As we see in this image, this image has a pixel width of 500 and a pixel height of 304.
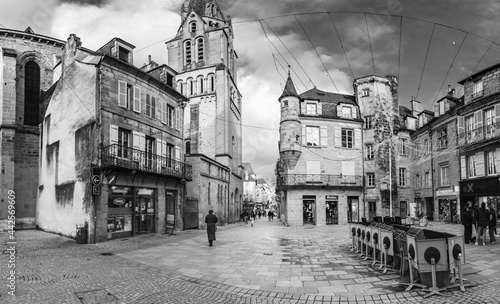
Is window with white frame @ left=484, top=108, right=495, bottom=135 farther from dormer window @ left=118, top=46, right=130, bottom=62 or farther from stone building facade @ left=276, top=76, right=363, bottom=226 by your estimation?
dormer window @ left=118, top=46, right=130, bottom=62

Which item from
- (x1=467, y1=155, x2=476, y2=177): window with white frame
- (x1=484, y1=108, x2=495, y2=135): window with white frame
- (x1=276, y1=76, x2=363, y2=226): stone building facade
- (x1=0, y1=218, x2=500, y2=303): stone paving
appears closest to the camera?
(x1=0, y1=218, x2=500, y2=303): stone paving

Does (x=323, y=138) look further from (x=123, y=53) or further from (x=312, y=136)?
(x=123, y=53)

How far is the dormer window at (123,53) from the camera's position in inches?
829

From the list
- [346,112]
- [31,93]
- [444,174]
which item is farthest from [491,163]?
[31,93]

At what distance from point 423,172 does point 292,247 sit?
985 inches

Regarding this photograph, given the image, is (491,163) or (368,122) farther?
(368,122)

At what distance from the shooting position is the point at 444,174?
30438 millimetres

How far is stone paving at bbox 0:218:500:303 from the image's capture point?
735 centimetres

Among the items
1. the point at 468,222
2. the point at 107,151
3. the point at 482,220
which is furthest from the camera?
the point at 107,151

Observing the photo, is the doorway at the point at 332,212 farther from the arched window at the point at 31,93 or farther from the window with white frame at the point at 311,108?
the arched window at the point at 31,93

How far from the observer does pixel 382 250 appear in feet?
33.4

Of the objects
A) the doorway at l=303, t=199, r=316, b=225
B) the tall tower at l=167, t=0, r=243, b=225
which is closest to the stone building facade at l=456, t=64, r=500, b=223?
the doorway at l=303, t=199, r=316, b=225

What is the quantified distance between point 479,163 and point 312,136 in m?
14.8

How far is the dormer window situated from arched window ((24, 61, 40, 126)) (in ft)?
38.9
